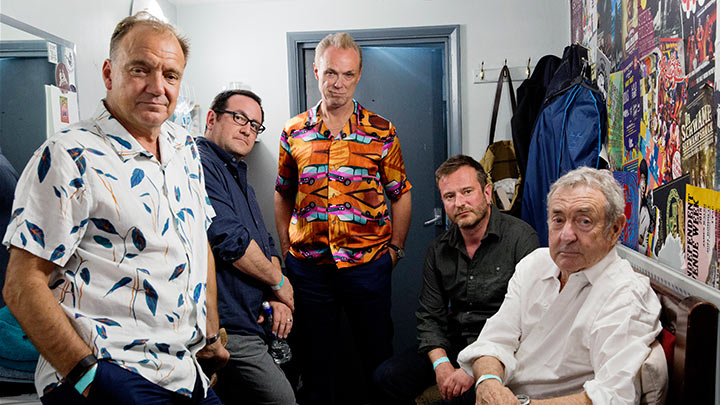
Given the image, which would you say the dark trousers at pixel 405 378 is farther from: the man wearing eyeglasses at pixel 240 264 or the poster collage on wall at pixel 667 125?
the poster collage on wall at pixel 667 125

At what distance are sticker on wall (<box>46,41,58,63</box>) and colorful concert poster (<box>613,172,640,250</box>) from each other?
221 centimetres

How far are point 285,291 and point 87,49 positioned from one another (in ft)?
4.55

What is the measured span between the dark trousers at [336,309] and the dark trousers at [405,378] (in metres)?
0.27

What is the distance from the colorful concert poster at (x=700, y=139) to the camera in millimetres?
1275

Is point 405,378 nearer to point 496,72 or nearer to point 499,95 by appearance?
point 499,95

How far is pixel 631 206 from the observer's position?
6.13 feet

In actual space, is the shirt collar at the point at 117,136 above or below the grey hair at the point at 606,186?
above

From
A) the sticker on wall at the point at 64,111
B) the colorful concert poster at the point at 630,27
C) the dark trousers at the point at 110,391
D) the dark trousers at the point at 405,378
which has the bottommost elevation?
the dark trousers at the point at 405,378

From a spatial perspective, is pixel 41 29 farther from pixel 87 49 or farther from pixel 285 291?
pixel 285 291

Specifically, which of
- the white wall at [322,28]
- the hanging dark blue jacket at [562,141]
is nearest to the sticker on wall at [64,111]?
the white wall at [322,28]

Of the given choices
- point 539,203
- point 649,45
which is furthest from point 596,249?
point 539,203

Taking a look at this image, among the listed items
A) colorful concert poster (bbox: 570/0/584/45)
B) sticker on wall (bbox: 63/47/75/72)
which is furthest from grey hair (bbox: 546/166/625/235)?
sticker on wall (bbox: 63/47/75/72)

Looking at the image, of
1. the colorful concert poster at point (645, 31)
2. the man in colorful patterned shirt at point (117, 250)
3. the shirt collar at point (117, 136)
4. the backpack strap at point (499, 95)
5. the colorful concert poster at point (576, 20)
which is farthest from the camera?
the backpack strap at point (499, 95)

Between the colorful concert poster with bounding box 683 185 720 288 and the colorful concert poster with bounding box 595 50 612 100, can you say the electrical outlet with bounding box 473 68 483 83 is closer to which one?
the colorful concert poster with bounding box 595 50 612 100
